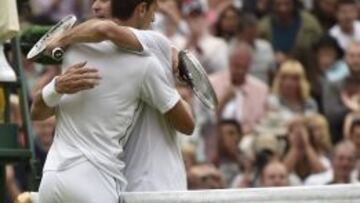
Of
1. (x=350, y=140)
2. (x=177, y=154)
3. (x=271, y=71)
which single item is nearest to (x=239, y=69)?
(x=271, y=71)

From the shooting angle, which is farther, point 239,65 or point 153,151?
point 239,65

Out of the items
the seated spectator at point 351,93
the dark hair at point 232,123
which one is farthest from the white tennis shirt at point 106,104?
the seated spectator at point 351,93

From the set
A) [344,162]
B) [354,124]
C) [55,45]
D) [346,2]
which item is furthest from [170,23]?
[55,45]

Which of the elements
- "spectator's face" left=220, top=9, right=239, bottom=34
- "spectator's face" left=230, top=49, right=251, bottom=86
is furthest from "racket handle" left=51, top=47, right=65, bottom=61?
"spectator's face" left=220, top=9, right=239, bottom=34

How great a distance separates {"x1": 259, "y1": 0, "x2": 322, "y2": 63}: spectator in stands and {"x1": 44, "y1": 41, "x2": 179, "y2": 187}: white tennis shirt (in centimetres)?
872

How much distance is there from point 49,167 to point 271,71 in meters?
8.50

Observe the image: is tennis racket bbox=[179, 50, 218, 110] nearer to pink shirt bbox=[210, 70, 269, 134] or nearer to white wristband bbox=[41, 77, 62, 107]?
white wristband bbox=[41, 77, 62, 107]

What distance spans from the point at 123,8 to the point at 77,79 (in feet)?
1.37

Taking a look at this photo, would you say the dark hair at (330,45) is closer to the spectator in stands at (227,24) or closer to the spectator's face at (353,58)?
Answer: the spectator's face at (353,58)

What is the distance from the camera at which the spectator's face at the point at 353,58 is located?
15.7 metres

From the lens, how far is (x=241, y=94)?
15.7 metres

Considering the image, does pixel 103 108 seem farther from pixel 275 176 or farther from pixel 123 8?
pixel 275 176

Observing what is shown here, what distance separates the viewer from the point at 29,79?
1616 cm

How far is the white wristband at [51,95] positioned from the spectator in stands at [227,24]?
8763 millimetres
